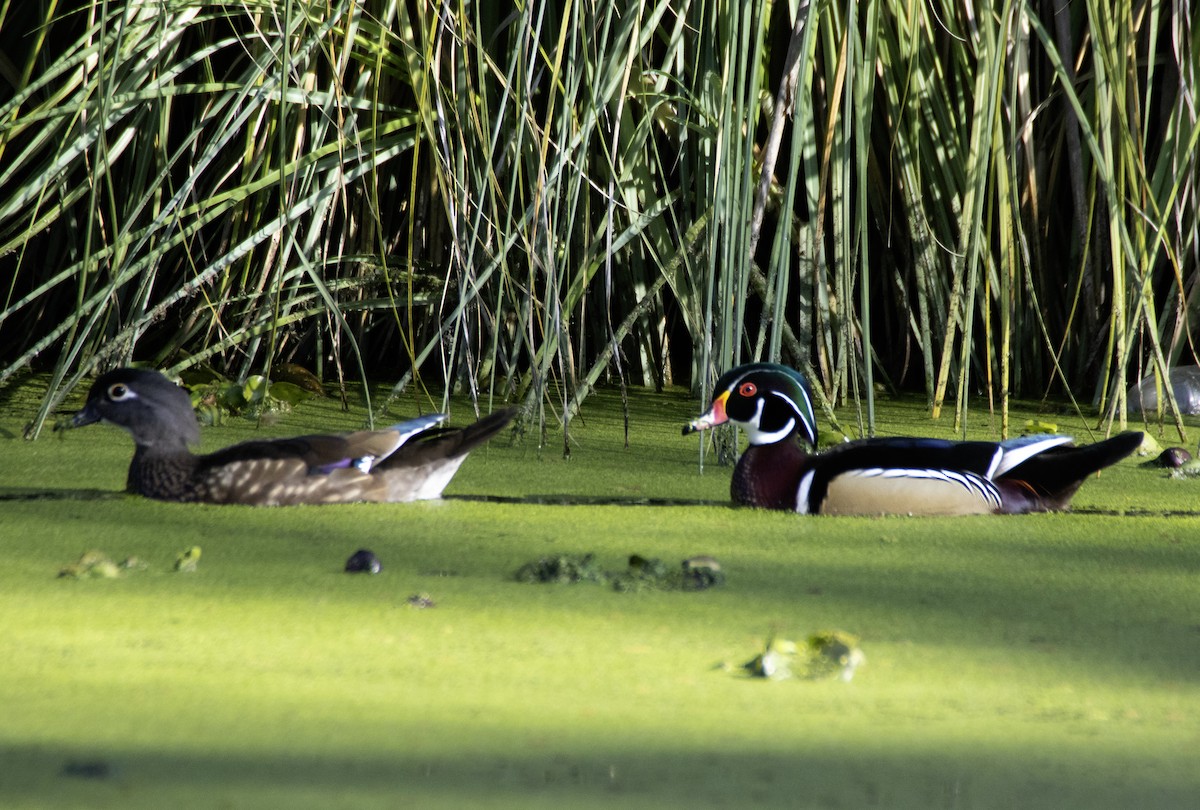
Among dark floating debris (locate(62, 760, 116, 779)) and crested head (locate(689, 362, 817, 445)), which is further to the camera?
crested head (locate(689, 362, 817, 445))

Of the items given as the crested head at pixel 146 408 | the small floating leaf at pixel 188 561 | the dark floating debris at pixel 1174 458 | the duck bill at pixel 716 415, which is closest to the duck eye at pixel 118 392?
the crested head at pixel 146 408

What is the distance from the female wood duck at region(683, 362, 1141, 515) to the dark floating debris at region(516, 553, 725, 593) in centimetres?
53

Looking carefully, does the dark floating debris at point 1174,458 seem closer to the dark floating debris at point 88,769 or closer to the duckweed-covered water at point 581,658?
the duckweed-covered water at point 581,658

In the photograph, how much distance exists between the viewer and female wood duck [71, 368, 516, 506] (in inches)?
99.7

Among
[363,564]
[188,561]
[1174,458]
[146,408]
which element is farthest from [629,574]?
[1174,458]

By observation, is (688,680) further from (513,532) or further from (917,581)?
(513,532)

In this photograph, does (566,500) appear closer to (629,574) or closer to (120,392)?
(629,574)

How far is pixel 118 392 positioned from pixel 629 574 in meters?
Answer: 1.13

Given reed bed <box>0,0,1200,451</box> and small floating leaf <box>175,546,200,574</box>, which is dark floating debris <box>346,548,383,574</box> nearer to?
small floating leaf <box>175,546,200,574</box>

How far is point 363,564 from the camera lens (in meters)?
2.04

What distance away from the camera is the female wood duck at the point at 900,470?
249 centimetres

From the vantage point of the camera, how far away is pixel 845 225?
2697mm

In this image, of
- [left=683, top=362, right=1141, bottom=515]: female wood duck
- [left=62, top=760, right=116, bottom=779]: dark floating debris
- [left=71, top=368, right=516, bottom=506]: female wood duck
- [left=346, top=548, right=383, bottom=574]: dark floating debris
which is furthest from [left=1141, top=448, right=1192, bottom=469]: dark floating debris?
[left=62, top=760, right=116, bottom=779]: dark floating debris

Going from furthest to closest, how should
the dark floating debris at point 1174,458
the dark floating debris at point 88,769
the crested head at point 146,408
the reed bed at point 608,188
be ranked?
the dark floating debris at point 1174,458 → the reed bed at point 608,188 → the crested head at point 146,408 → the dark floating debris at point 88,769
